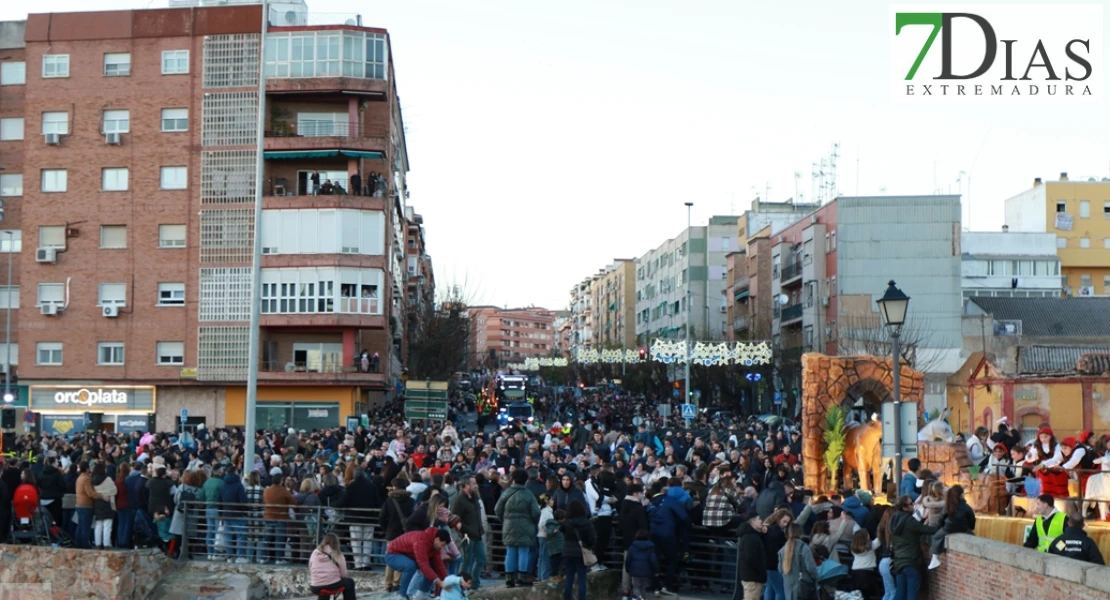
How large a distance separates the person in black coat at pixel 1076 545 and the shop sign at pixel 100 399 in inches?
1778

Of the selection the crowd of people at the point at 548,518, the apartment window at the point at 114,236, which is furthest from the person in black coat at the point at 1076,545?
the apartment window at the point at 114,236

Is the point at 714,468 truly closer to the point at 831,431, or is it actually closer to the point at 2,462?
the point at 831,431

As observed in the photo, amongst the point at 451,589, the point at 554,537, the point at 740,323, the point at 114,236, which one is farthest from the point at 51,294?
the point at 740,323

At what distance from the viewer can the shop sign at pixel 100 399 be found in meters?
53.6

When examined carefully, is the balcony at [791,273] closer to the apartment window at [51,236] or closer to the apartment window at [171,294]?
the apartment window at [171,294]

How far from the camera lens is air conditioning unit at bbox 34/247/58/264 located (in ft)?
175

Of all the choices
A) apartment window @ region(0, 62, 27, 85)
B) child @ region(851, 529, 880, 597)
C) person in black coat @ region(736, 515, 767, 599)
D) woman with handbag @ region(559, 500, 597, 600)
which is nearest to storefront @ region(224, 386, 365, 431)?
apartment window @ region(0, 62, 27, 85)

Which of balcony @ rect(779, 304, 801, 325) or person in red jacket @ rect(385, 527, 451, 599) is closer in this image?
person in red jacket @ rect(385, 527, 451, 599)

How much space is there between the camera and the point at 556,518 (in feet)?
56.1

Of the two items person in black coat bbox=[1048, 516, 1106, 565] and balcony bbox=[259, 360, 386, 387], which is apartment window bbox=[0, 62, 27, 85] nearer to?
balcony bbox=[259, 360, 386, 387]

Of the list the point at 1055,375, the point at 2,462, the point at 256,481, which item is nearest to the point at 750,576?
the point at 256,481

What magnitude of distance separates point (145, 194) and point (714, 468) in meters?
37.7

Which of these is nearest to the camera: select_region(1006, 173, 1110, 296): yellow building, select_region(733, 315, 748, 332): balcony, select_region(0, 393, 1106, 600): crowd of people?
select_region(0, 393, 1106, 600): crowd of people

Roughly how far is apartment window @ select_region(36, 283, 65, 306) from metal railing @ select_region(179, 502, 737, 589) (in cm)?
3613
